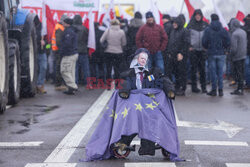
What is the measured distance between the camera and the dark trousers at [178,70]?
15.2 metres

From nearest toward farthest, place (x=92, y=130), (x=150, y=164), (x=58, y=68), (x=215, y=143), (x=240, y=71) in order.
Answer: (x=150, y=164) → (x=215, y=143) → (x=92, y=130) → (x=240, y=71) → (x=58, y=68)

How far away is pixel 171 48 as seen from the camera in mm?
15195

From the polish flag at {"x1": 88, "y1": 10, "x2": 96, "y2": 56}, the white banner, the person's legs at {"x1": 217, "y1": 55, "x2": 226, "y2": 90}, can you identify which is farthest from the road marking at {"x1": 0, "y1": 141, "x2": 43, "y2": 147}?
the white banner

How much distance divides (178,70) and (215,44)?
3.62 ft

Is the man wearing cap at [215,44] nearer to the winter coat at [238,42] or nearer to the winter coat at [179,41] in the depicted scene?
the winter coat at [179,41]

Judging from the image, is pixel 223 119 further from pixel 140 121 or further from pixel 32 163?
pixel 32 163

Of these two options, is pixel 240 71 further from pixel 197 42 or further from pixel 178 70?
pixel 178 70

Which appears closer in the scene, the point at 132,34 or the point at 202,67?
the point at 202,67

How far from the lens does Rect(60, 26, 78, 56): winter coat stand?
15.2 m

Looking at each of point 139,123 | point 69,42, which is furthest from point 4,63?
point 139,123

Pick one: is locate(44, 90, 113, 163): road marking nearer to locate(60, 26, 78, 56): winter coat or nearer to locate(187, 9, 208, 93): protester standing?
locate(60, 26, 78, 56): winter coat

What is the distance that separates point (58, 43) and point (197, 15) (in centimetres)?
354

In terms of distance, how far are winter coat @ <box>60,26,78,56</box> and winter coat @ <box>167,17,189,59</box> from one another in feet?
7.59

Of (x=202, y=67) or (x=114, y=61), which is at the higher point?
(x=114, y=61)
